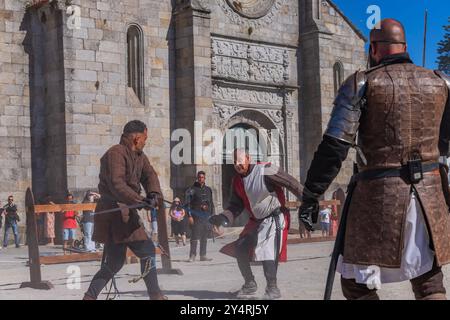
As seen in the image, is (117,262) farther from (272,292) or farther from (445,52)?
(445,52)

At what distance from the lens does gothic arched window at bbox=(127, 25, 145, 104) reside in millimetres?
20812

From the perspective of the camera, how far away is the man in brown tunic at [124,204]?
23.7 ft

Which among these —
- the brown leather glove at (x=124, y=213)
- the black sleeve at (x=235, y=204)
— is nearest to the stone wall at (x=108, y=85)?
the black sleeve at (x=235, y=204)

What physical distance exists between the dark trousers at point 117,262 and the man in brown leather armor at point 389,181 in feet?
9.36

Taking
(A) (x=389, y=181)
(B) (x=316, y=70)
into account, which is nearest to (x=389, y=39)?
(A) (x=389, y=181)

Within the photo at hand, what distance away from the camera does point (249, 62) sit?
920 inches

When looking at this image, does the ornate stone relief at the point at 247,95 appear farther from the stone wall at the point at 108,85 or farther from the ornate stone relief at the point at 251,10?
the ornate stone relief at the point at 251,10

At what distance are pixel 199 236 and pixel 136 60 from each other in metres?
8.07

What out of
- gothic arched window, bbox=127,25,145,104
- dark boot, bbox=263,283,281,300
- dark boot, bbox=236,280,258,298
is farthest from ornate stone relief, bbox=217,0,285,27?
dark boot, bbox=263,283,281,300

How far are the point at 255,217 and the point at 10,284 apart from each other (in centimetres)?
374

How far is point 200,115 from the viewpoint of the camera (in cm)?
2108

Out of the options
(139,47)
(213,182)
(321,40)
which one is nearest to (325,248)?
(213,182)

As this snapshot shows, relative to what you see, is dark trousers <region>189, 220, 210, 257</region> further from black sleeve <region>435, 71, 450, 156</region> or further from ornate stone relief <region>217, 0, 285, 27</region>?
ornate stone relief <region>217, 0, 285, 27</region>
